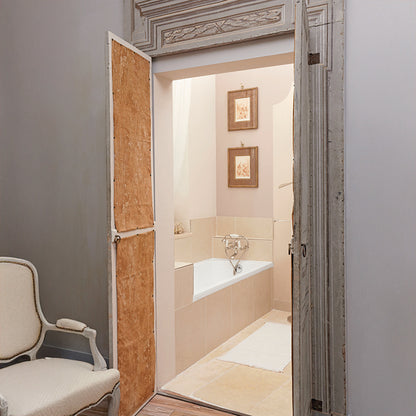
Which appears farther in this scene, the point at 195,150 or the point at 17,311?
the point at 195,150

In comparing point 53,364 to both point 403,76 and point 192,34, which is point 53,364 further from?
point 403,76

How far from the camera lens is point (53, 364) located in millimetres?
2285

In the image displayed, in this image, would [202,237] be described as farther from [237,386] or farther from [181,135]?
[237,386]

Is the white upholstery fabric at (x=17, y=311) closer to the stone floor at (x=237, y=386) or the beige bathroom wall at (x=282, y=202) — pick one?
the stone floor at (x=237, y=386)

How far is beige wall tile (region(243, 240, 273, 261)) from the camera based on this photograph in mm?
4809

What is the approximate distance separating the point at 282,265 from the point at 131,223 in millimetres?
2578

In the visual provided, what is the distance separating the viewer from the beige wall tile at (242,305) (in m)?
3.95

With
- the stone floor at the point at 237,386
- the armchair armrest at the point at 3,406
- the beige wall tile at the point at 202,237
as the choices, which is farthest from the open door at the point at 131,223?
the beige wall tile at the point at 202,237

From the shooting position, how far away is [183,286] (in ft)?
10.5

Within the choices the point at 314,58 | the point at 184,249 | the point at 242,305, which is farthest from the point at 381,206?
the point at 184,249

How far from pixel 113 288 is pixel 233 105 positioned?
321cm

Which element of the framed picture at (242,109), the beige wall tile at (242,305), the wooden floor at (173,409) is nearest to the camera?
the wooden floor at (173,409)

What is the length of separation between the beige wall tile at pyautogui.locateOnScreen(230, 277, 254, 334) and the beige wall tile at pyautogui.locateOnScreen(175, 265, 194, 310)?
77cm

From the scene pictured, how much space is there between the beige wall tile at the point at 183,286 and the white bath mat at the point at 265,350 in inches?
23.0
